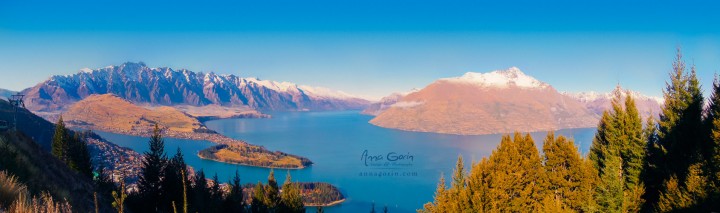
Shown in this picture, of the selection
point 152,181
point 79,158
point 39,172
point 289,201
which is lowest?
point 289,201

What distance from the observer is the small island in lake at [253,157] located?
15518 centimetres

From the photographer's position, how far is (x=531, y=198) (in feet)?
58.3

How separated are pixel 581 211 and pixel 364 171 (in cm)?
13225

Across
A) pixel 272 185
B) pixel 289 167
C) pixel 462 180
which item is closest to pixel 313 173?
pixel 289 167

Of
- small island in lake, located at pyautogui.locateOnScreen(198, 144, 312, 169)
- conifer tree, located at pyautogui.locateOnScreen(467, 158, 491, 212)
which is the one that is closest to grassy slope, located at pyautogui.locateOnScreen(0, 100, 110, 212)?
conifer tree, located at pyautogui.locateOnScreen(467, 158, 491, 212)

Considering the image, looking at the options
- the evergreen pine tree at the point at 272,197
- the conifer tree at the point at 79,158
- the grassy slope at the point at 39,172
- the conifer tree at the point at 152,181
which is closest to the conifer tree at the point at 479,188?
the grassy slope at the point at 39,172

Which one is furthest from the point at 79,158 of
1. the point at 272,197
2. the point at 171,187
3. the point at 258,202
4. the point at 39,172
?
the point at 39,172

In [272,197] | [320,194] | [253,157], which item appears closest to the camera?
[272,197]

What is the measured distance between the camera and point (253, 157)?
168 meters

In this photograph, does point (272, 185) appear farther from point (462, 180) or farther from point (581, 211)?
point (581, 211)

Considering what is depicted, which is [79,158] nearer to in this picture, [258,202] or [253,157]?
[258,202]

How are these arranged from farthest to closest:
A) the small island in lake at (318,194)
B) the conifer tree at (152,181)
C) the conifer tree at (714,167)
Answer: the small island in lake at (318,194), the conifer tree at (152,181), the conifer tree at (714,167)

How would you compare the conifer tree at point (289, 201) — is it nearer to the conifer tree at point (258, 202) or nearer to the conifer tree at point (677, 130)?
the conifer tree at point (258, 202)

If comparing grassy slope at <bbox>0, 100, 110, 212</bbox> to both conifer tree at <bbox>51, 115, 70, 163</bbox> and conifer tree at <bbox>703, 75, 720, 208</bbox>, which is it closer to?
conifer tree at <bbox>703, 75, 720, 208</bbox>
